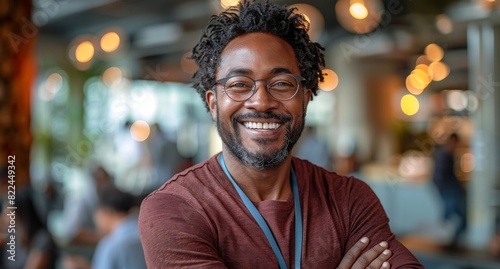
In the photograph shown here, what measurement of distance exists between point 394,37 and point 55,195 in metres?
5.54

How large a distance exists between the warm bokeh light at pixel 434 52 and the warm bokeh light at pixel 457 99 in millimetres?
528

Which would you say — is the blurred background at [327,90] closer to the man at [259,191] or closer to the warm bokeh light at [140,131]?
the warm bokeh light at [140,131]

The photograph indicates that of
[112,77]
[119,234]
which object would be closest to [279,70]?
[119,234]

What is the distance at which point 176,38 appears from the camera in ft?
31.7

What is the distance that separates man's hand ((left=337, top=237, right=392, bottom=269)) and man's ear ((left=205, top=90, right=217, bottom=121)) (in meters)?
0.44

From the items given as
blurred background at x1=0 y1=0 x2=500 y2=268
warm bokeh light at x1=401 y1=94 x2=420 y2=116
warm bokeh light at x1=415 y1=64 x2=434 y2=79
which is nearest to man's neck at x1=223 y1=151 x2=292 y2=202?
blurred background at x1=0 y1=0 x2=500 y2=268

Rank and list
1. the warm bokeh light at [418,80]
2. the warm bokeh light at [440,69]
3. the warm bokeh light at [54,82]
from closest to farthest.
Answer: the warm bokeh light at [440,69] < the warm bokeh light at [54,82] < the warm bokeh light at [418,80]

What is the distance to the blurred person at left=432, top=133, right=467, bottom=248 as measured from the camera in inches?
262

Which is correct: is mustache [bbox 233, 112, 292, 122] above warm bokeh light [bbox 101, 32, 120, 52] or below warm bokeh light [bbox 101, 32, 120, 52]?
below

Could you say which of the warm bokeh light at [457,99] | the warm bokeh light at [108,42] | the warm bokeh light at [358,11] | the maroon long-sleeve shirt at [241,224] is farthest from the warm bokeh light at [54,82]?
the maroon long-sleeve shirt at [241,224]

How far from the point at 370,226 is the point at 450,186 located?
606 centimetres

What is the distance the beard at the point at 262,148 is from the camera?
4.34ft

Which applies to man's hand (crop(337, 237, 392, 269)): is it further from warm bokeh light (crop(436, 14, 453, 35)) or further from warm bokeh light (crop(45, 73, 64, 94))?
warm bokeh light (crop(45, 73, 64, 94))

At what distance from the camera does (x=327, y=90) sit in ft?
35.3
